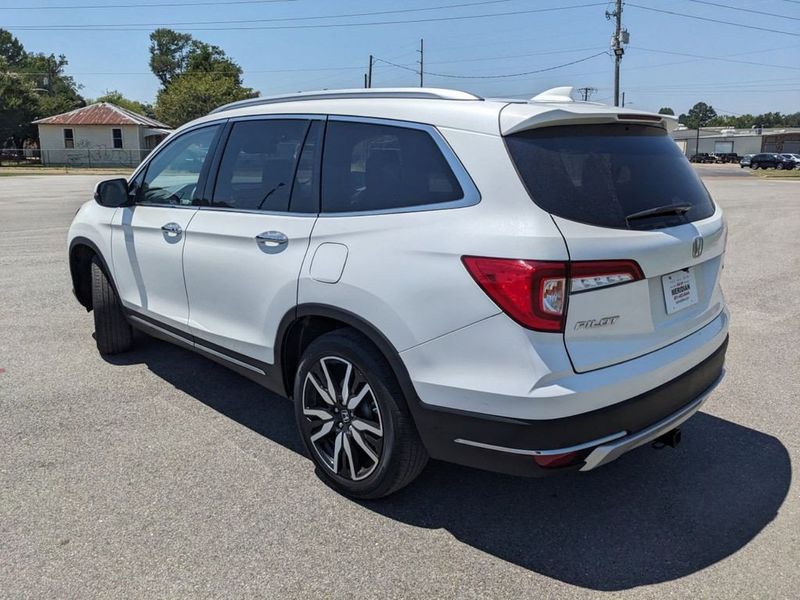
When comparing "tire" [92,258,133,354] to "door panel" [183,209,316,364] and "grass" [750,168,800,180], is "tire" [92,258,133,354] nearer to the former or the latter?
"door panel" [183,209,316,364]

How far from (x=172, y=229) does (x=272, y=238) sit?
1.13 meters

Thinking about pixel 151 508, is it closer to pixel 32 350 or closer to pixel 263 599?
pixel 263 599

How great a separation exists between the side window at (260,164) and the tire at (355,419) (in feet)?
2.90

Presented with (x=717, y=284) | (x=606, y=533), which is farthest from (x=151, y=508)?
(x=717, y=284)

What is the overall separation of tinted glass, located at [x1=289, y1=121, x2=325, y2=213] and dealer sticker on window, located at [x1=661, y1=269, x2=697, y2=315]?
5.60 feet

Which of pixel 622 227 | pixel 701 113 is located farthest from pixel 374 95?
pixel 701 113

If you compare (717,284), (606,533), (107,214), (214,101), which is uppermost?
(214,101)

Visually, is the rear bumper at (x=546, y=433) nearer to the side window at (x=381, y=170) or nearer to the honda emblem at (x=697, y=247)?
the honda emblem at (x=697, y=247)

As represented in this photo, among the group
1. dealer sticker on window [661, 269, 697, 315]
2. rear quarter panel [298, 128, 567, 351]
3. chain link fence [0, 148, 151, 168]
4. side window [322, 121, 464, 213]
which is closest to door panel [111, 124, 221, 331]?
side window [322, 121, 464, 213]

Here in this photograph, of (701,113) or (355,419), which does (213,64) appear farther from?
(701,113)

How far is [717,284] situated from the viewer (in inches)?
134

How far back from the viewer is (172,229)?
426 cm

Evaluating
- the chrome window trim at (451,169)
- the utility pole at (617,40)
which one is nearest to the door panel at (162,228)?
the chrome window trim at (451,169)

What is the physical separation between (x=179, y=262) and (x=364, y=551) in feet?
7.29
